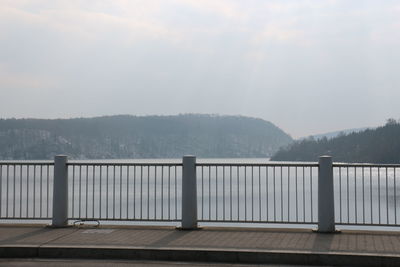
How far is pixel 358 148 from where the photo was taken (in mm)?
157125

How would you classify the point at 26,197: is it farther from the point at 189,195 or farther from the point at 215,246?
the point at 215,246

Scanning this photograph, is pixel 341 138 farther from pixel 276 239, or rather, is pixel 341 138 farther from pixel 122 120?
pixel 276 239

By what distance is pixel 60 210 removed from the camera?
37.0 feet

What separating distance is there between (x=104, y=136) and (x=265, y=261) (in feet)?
620

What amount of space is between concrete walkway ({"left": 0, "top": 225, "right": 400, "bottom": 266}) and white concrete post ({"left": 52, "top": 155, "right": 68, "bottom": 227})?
578mm

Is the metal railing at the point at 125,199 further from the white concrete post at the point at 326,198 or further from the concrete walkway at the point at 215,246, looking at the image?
the white concrete post at the point at 326,198

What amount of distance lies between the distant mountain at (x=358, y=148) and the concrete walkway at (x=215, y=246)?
429 feet

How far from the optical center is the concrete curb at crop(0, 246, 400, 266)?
26.7 feet

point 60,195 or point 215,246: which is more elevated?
point 60,195

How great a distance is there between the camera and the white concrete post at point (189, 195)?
35.7 ft

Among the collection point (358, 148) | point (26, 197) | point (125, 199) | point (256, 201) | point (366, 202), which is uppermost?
point (358, 148)

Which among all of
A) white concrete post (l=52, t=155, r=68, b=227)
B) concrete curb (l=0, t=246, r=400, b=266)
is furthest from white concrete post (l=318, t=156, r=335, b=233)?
white concrete post (l=52, t=155, r=68, b=227)

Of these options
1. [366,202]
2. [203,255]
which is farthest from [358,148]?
[203,255]

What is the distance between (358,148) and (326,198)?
15253 centimetres
